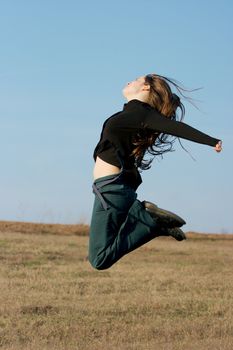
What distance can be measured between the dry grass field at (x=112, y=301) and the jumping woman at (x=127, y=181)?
2.64 meters

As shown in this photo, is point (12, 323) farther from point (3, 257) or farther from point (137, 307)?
point (3, 257)

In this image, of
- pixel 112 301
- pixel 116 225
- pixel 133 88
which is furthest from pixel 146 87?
pixel 112 301

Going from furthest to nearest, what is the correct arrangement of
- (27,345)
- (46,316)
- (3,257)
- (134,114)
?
1. (3,257)
2. (46,316)
3. (27,345)
4. (134,114)

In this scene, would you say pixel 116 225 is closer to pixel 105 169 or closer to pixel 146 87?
pixel 105 169

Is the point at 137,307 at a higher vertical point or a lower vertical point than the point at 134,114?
lower

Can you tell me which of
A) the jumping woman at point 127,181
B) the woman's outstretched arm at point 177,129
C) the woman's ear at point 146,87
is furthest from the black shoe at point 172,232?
the woman's ear at point 146,87

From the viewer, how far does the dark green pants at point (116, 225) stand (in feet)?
22.6

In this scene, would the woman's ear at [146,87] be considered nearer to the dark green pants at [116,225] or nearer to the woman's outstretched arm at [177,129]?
the woman's outstretched arm at [177,129]

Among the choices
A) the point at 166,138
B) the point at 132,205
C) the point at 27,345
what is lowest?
the point at 27,345

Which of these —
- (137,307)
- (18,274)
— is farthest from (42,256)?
(137,307)

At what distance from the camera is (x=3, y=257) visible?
21000 mm

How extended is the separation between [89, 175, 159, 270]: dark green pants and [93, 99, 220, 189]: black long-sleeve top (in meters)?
0.21

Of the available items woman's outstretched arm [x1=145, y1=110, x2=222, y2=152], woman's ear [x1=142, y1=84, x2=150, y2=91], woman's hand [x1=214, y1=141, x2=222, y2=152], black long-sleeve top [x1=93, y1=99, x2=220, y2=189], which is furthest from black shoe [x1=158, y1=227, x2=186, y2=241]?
woman's ear [x1=142, y1=84, x2=150, y2=91]

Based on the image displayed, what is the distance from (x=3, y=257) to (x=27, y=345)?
1183 cm
